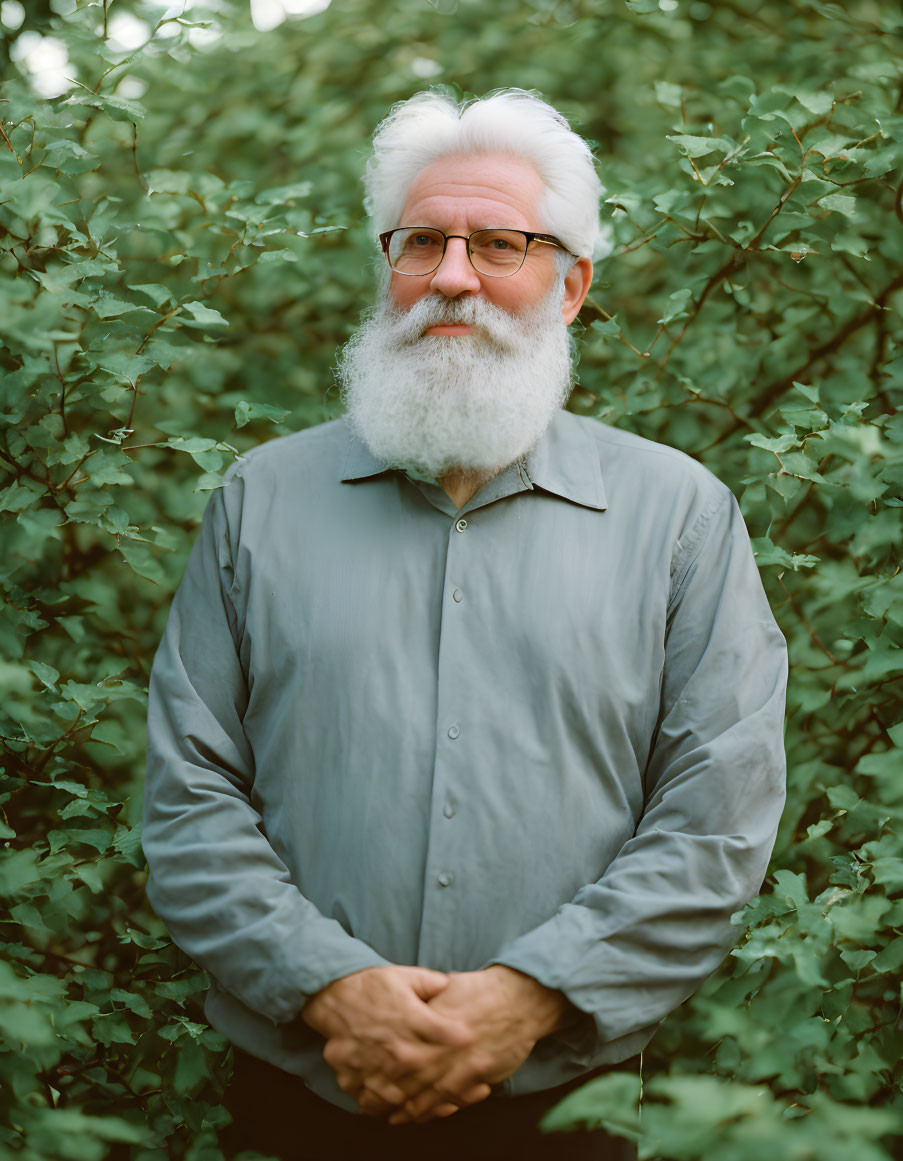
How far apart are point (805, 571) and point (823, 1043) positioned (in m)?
1.30

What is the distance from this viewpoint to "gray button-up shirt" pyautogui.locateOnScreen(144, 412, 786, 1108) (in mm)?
2027

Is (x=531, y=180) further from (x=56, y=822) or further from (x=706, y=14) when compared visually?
(x=56, y=822)

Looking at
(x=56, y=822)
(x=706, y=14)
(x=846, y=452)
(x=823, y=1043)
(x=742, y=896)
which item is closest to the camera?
(x=823, y=1043)

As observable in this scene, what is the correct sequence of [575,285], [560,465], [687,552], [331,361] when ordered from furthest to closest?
[331,361] → [575,285] → [560,465] → [687,552]

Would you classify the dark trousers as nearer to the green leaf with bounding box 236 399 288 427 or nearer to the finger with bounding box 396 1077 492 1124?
the finger with bounding box 396 1077 492 1124

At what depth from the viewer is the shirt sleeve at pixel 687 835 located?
197 cm

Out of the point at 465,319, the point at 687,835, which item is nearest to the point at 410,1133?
the point at 687,835

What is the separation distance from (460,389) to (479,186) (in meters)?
0.45

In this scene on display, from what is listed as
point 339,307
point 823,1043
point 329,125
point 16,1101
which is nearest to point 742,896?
point 823,1043

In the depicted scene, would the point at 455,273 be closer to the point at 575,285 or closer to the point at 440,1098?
the point at 575,285

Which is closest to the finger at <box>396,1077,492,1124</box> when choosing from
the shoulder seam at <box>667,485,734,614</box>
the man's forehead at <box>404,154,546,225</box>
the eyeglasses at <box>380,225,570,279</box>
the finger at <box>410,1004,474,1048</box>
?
the finger at <box>410,1004,474,1048</box>

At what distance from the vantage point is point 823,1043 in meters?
1.81

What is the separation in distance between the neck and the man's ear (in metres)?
0.50

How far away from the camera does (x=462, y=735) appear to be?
6.92 ft
